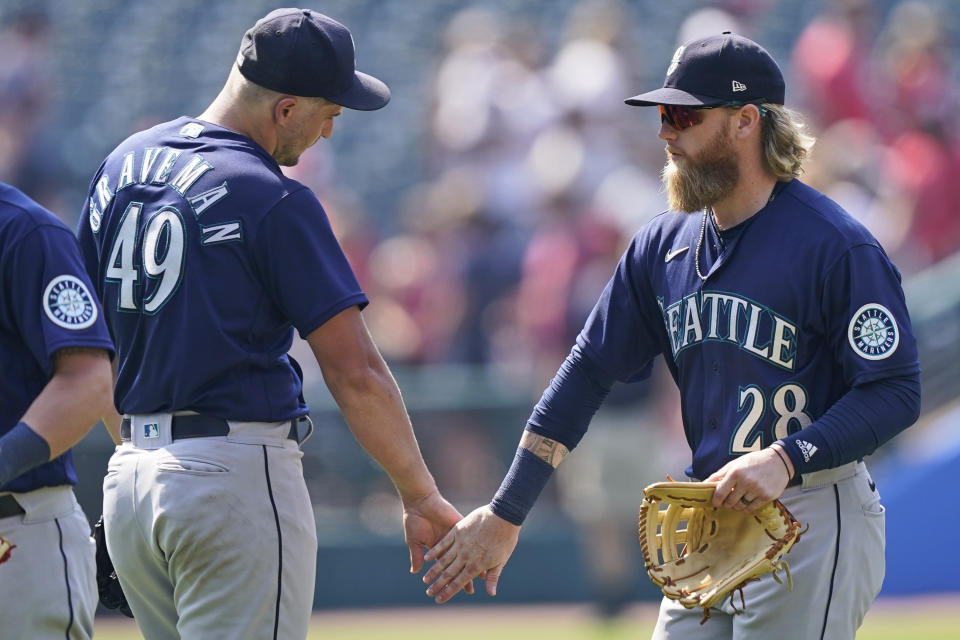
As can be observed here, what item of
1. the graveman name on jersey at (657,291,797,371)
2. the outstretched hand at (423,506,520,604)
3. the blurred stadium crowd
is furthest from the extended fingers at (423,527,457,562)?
the blurred stadium crowd

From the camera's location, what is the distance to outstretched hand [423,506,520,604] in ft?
14.3

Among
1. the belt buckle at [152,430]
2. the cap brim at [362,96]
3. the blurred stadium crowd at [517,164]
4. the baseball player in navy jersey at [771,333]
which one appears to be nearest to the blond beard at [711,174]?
the baseball player in navy jersey at [771,333]

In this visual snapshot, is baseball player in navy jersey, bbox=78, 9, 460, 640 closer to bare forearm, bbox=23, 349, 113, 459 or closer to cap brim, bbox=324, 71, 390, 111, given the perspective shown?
cap brim, bbox=324, 71, 390, 111

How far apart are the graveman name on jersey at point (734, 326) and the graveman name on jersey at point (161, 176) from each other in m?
1.27

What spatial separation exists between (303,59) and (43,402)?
1.20m

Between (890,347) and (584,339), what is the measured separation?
3.25ft

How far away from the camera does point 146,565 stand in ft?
12.7

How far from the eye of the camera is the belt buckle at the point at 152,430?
3.81 metres

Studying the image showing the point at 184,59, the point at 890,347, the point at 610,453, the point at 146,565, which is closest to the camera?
the point at 890,347

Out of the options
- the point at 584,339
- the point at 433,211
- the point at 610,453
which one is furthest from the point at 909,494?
the point at 584,339

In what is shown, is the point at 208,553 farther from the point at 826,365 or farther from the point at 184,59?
the point at 184,59

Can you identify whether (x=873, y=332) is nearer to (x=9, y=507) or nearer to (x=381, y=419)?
(x=381, y=419)

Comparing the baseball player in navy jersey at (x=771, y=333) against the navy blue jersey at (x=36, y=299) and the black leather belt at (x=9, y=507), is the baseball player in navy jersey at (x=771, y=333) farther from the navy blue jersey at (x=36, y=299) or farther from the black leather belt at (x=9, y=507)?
the black leather belt at (x=9, y=507)

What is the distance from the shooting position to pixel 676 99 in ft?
12.8
